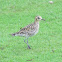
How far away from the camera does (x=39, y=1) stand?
55.9ft

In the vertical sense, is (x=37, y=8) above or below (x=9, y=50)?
above

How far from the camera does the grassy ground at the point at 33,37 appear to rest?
992 cm

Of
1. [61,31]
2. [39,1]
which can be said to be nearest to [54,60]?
[61,31]

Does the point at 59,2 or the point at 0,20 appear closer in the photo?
the point at 0,20

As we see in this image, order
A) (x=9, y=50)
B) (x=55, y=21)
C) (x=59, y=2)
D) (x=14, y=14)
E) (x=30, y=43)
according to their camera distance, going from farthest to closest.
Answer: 1. (x=59, y=2)
2. (x=14, y=14)
3. (x=55, y=21)
4. (x=30, y=43)
5. (x=9, y=50)

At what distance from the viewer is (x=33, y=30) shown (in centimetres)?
1074

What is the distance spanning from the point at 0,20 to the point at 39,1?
3.52 meters

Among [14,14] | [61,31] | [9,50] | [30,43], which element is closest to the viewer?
[9,50]

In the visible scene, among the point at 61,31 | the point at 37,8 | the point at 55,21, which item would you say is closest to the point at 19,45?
the point at 61,31

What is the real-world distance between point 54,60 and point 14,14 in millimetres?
6493

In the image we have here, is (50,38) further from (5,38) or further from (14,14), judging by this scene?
(14,14)

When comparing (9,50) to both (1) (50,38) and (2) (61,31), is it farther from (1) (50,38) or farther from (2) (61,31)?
(2) (61,31)

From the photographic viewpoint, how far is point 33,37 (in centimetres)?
1216

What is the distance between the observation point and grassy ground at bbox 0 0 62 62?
9.92 m
